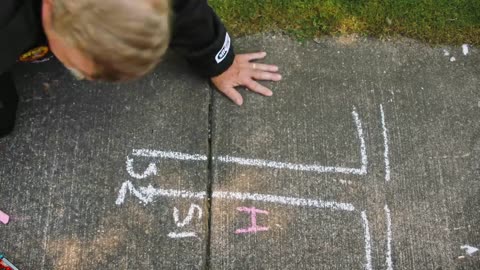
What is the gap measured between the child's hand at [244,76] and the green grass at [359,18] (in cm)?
18

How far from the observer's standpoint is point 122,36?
71.0 inches

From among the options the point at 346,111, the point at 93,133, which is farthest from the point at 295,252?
the point at 93,133

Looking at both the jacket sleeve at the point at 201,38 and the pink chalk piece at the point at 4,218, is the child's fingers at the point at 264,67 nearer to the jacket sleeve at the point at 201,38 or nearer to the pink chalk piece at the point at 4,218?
the jacket sleeve at the point at 201,38

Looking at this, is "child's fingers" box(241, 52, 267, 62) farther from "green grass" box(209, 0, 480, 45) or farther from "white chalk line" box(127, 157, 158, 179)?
"white chalk line" box(127, 157, 158, 179)

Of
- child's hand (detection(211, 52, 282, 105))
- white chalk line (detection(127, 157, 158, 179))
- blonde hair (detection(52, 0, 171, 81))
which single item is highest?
blonde hair (detection(52, 0, 171, 81))

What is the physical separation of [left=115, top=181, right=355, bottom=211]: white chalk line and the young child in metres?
0.55

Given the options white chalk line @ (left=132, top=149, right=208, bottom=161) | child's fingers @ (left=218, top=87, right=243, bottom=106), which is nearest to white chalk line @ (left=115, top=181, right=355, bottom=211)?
white chalk line @ (left=132, top=149, right=208, bottom=161)

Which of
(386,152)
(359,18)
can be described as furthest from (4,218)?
(359,18)

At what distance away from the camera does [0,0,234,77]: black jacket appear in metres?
2.05

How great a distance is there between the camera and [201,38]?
252cm

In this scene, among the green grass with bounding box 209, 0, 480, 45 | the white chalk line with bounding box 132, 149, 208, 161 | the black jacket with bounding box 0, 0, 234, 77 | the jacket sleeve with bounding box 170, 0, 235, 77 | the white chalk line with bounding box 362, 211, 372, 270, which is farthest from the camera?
the green grass with bounding box 209, 0, 480, 45

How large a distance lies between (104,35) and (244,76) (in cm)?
105

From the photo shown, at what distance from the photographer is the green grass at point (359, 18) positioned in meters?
2.93

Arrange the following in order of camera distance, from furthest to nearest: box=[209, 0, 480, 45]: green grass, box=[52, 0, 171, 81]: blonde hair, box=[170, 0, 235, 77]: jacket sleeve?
box=[209, 0, 480, 45]: green grass → box=[170, 0, 235, 77]: jacket sleeve → box=[52, 0, 171, 81]: blonde hair
